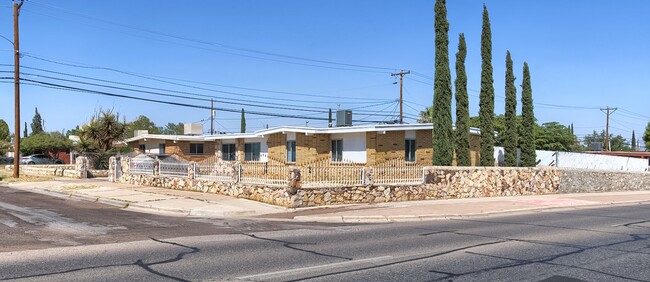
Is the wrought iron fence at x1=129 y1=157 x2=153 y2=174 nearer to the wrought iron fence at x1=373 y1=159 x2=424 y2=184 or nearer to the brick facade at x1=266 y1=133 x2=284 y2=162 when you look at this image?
the brick facade at x1=266 y1=133 x2=284 y2=162

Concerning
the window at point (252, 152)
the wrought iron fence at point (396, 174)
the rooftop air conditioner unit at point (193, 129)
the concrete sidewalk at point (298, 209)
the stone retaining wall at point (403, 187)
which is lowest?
the concrete sidewalk at point (298, 209)

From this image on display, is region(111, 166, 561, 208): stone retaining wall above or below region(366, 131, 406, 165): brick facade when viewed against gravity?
below

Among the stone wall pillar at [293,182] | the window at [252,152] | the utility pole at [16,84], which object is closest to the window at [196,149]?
the window at [252,152]

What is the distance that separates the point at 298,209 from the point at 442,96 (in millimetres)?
9682

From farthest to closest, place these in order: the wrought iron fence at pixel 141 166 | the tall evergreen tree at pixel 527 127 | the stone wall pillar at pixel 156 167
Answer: the tall evergreen tree at pixel 527 127 < the wrought iron fence at pixel 141 166 < the stone wall pillar at pixel 156 167

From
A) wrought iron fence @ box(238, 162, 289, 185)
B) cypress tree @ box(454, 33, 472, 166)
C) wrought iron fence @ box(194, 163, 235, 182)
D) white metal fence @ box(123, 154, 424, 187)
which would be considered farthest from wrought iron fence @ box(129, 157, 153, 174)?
cypress tree @ box(454, 33, 472, 166)

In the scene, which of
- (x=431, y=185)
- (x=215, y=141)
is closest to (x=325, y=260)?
(x=431, y=185)

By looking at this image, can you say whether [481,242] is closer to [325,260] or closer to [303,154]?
[325,260]

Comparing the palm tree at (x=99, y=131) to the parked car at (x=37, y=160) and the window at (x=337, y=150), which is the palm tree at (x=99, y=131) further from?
the parked car at (x=37, y=160)

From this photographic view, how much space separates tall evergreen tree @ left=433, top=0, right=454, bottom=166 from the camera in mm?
23266

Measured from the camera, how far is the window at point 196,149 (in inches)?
1622

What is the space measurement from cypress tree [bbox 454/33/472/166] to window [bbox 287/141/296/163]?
913 cm

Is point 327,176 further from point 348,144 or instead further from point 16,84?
point 16,84

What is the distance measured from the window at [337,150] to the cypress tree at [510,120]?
27.3 feet
